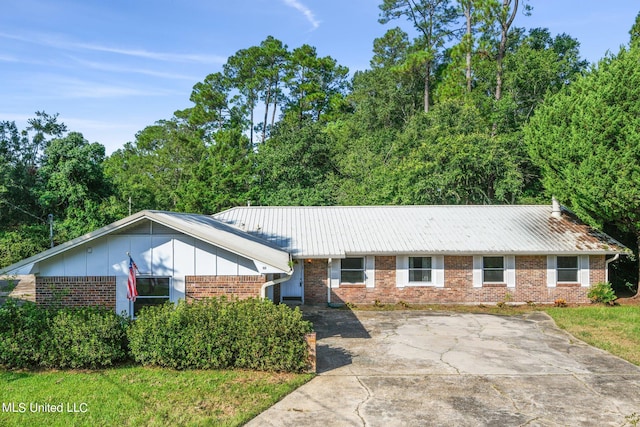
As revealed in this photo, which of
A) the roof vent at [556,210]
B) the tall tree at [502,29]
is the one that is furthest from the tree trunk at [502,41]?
the roof vent at [556,210]

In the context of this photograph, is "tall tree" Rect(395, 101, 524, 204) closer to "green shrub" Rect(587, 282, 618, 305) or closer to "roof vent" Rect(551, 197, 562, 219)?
"roof vent" Rect(551, 197, 562, 219)

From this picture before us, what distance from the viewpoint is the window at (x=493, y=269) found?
1942 cm

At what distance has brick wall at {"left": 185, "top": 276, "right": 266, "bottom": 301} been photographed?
469 inches

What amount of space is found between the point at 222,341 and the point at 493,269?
13.3 m

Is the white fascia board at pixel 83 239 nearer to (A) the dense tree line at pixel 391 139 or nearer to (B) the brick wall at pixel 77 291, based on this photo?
(B) the brick wall at pixel 77 291

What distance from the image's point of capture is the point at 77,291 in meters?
11.7

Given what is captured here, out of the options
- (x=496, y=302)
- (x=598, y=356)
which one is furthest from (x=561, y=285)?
(x=598, y=356)

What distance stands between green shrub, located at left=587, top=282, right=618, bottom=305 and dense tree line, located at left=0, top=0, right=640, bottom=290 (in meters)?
2.66

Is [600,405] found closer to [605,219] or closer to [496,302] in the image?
[496,302]

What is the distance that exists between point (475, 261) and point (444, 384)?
411 inches

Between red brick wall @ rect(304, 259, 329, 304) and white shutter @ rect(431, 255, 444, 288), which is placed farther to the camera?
white shutter @ rect(431, 255, 444, 288)

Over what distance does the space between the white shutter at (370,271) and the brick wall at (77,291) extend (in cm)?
1022

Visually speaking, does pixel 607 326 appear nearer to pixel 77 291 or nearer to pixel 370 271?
pixel 370 271

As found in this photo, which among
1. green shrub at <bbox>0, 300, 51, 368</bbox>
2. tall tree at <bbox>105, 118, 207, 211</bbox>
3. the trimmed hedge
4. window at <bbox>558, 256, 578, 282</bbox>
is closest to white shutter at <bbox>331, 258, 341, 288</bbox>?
the trimmed hedge
